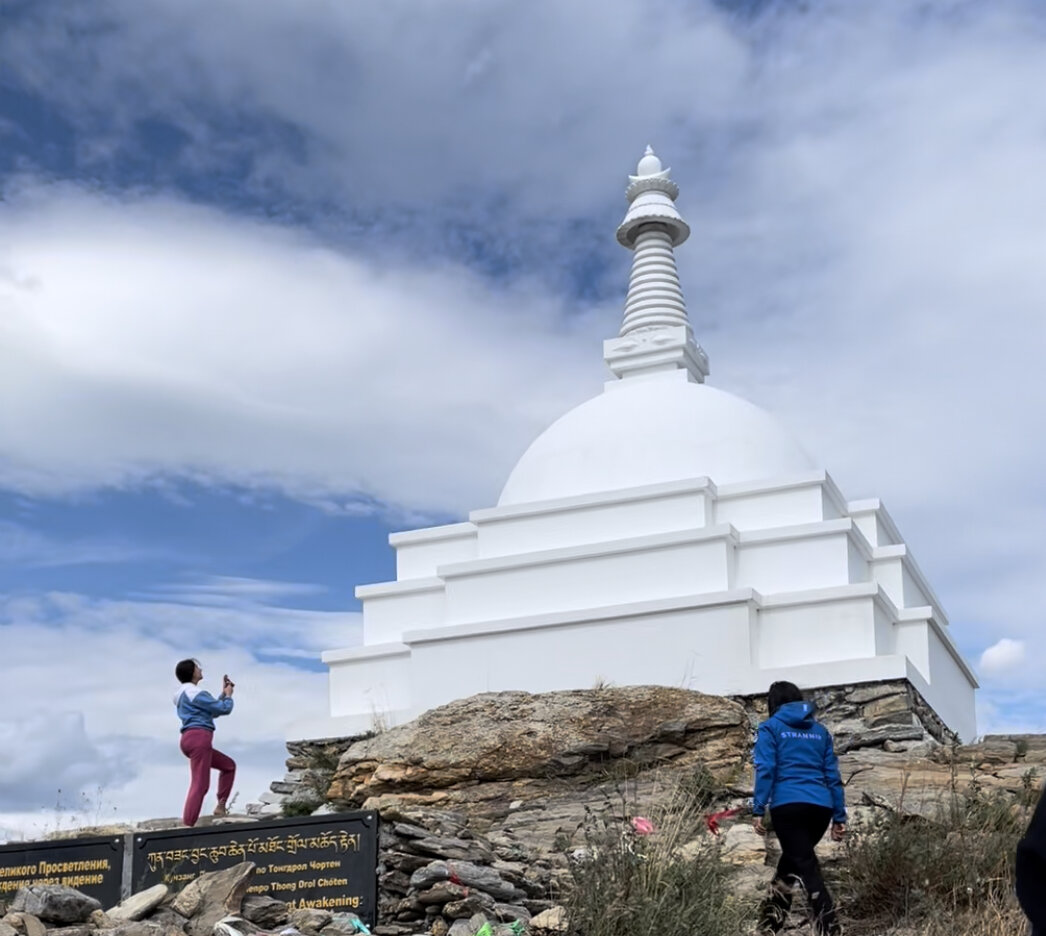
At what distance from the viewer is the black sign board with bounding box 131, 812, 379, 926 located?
7383mm

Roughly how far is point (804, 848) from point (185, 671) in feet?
15.5

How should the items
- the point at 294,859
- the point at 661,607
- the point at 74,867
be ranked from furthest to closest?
the point at 661,607, the point at 74,867, the point at 294,859

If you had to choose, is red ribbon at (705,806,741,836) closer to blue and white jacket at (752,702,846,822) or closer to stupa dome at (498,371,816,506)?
blue and white jacket at (752,702,846,822)

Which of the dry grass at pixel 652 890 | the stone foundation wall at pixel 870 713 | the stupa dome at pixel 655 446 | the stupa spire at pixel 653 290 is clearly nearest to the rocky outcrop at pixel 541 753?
the stone foundation wall at pixel 870 713

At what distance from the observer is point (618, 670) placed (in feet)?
51.4

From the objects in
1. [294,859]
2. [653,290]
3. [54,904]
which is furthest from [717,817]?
[653,290]

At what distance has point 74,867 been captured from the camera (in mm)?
7965

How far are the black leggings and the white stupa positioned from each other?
26.0 ft

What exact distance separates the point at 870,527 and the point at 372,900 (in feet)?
39.7

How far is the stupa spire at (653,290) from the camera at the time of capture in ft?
67.3

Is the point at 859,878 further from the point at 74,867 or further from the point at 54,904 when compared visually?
the point at 74,867

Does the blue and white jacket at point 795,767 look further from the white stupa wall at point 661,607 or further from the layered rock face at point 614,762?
the white stupa wall at point 661,607

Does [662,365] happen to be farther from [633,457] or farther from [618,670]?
[618,670]

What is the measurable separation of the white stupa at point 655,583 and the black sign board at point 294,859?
815cm
